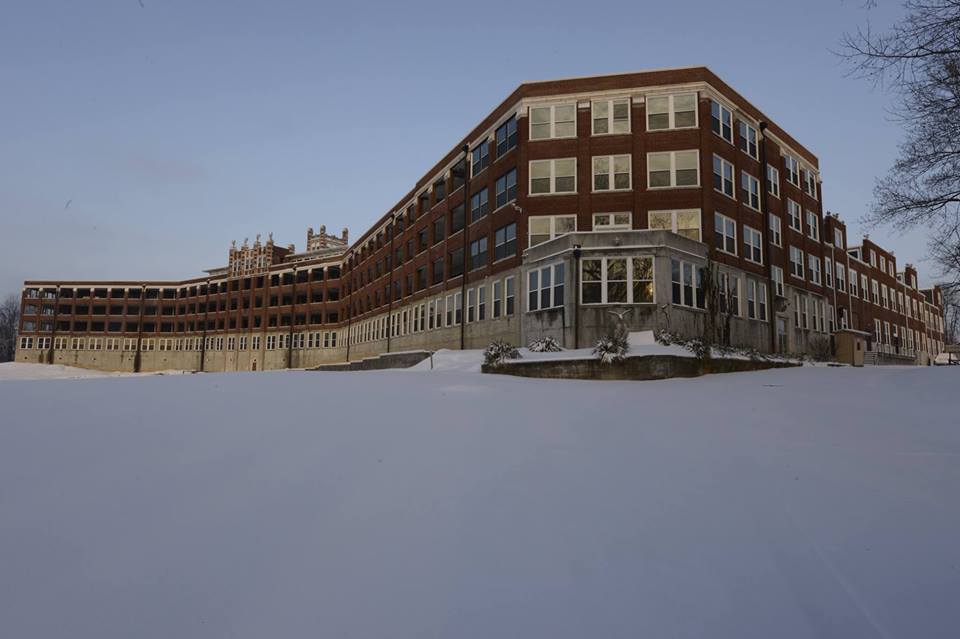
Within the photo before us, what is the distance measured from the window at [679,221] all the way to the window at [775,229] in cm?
815

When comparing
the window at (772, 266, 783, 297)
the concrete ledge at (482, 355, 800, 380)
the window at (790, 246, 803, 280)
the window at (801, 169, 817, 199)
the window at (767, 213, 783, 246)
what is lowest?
the concrete ledge at (482, 355, 800, 380)

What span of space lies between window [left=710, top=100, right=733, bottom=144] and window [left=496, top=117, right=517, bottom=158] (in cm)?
1036

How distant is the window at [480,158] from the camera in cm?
3378

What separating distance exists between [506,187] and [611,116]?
675 cm

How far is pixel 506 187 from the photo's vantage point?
3114 cm

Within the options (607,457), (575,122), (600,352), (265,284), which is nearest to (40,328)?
(265,284)

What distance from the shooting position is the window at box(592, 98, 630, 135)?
28.1 metres

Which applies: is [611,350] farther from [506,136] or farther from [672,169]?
[506,136]

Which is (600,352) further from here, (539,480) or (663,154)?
(663,154)

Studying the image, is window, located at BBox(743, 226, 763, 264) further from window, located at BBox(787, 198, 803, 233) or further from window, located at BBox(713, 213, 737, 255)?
window, located at BBox(787, 198, 803, 233)

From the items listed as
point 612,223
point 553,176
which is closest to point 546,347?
point 612,223

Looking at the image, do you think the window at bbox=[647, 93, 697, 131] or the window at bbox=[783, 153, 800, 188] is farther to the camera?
the window at bbox=[783, 153, 800, 188]

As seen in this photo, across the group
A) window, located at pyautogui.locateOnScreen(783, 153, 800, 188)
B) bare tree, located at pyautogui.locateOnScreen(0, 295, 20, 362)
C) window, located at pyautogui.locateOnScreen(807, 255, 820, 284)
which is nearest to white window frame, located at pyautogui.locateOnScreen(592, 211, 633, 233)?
window, located at pyautogui.locateOnScreen(783, 153, 800, 188)

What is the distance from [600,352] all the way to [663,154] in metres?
15.1
